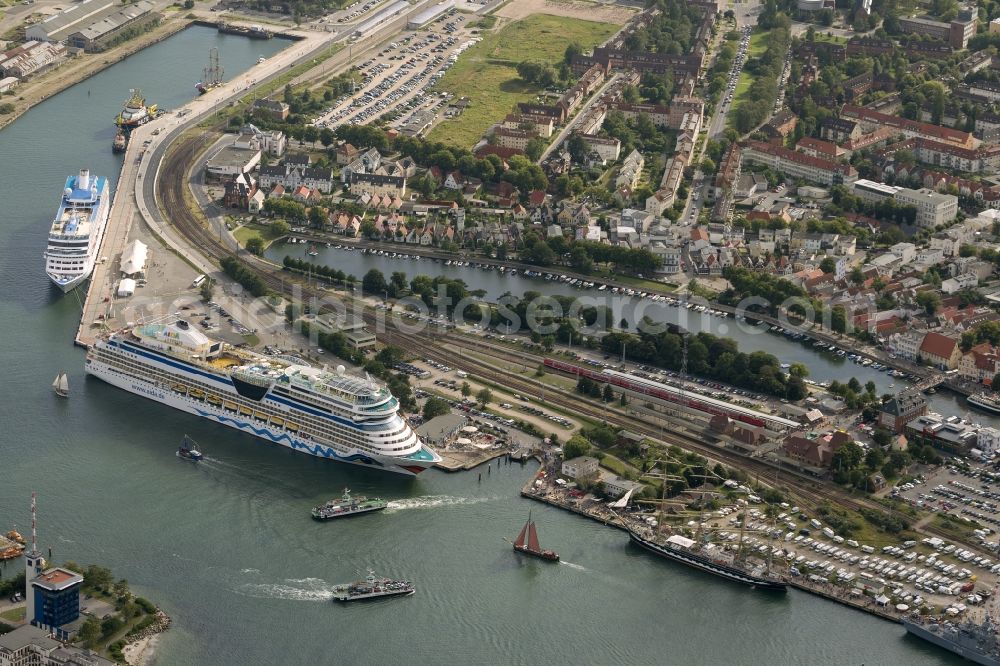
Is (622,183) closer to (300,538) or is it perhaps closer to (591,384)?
(591,384)

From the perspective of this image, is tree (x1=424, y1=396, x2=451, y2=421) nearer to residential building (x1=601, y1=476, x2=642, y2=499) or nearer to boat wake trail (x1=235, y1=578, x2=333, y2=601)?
residential building (x1=601, y1=476, x2=642, y2=499)

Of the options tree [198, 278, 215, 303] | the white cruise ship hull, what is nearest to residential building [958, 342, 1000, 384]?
the white cruise ship hull

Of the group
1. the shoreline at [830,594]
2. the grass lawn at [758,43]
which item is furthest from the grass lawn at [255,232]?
the grass lawn at [758,43]

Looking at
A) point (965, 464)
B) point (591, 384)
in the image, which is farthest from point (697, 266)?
point (965, 464)

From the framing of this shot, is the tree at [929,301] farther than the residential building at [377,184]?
No

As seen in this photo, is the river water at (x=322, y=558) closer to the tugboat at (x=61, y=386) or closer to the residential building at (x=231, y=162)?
the tugboat at (x=61, y=386)

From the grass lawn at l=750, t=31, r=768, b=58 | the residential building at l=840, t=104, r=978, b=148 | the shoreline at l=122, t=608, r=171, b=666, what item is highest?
the grass lawn at l=750, t=31, r=768, b=58
